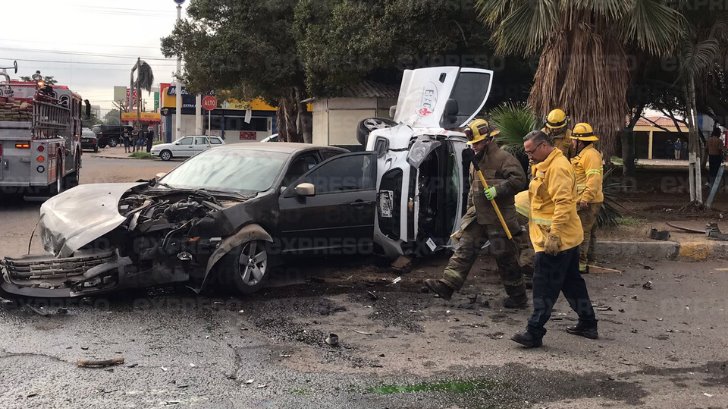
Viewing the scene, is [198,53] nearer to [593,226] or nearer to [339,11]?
[339,11]

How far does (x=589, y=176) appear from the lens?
323 inches

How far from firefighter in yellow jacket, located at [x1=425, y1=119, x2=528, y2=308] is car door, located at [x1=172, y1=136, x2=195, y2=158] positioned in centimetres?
3144

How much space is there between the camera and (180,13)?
37250mm

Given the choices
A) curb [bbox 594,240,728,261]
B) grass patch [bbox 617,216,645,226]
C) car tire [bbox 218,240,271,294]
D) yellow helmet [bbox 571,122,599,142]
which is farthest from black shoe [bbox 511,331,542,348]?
grass patch [bbox 617,216,645,226]

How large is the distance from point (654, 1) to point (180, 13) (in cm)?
3069

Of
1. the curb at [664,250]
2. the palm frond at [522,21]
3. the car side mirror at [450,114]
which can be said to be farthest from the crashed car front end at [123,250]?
the palm frond at [522,21]

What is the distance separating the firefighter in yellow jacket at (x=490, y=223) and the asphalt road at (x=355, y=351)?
247mm

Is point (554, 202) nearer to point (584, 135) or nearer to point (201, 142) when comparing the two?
point (584, 135)

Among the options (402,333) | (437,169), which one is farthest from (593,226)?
(402,333)

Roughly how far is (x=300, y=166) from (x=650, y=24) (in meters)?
6.02

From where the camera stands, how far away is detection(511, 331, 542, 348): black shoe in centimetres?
554

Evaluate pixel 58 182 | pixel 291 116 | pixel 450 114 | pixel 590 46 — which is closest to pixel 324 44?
pixel 58 182

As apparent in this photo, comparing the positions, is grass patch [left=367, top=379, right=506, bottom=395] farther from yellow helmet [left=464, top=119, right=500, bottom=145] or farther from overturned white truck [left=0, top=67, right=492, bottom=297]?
yellow helmet [left=464, top=119, right=500, bottom=145]

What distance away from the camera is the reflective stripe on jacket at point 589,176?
817cm
